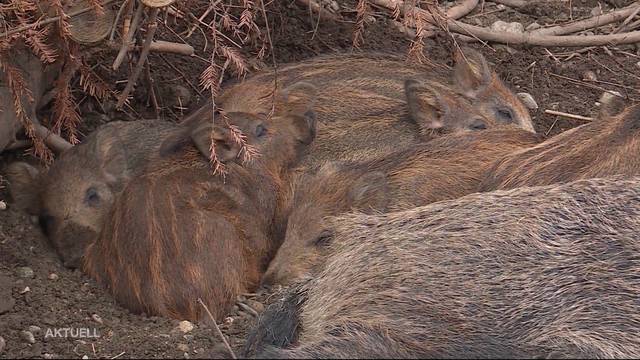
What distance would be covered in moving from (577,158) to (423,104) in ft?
4.28

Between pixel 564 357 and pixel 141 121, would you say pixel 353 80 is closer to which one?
pixel 141 121

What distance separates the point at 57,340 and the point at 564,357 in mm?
1906

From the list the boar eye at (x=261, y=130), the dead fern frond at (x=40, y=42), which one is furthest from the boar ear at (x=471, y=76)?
the dead fern frond at (x=40, y=42)

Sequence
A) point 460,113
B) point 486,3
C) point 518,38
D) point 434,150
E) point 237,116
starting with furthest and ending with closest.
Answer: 1. point 486,3
2. point 518,38
3. point 460,113
4. point 237,116
5. point 434,150

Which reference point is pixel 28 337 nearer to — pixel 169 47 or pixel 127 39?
pixel 127 39

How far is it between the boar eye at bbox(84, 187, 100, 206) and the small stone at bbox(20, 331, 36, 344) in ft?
3.39

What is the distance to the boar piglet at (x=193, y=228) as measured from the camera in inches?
166

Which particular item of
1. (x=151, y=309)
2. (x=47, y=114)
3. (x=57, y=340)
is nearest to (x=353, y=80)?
(x=47, y=114)

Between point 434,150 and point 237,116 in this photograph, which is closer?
point 434,150

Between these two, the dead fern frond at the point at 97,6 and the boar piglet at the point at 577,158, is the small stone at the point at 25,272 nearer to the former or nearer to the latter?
the dead fern frond at the point at 97,6

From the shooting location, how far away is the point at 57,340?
3959 mm

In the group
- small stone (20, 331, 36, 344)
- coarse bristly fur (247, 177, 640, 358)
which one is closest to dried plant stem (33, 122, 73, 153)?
small stone (20, 331, 36, 344)

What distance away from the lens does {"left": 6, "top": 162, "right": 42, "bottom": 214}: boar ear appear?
497 cm

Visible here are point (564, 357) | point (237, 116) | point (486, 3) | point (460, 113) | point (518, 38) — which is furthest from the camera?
point (486, 3)
